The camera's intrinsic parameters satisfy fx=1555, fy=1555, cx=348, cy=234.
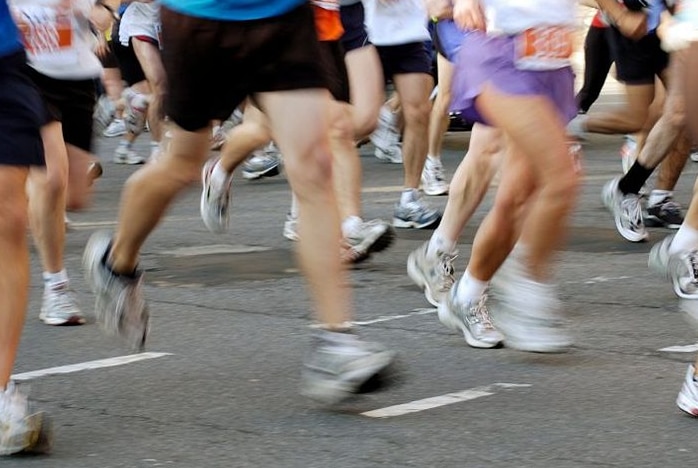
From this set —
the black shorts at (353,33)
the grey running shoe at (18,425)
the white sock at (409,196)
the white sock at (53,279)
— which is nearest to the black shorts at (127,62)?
the white sock at (409,196)

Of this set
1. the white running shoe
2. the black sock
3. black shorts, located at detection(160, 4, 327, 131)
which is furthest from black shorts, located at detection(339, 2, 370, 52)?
the white running shoe

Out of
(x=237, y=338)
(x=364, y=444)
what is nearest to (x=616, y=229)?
(x=237, y=338)

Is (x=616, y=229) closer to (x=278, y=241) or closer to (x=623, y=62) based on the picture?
(x=623, y=62)

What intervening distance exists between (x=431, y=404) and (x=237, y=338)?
4.33 ft

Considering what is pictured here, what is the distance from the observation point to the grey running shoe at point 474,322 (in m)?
5.64

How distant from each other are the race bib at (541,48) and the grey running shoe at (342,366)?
1162mm

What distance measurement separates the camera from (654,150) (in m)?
8.44

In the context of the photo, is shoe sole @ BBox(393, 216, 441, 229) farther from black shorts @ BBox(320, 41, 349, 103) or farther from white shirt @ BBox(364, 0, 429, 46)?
black shorts @ BBox(320, 41, 349, 103)

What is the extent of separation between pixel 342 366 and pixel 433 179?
20.9 ft

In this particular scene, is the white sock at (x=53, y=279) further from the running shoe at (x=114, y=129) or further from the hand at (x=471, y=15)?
the running shoe at (x=114, y=129)

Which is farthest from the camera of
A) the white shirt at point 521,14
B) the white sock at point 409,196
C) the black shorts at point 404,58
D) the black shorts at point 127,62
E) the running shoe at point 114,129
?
the running shoe at point 114,129

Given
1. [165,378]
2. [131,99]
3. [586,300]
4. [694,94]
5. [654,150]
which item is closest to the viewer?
[694,94]

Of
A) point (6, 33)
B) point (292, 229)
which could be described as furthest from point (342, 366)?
point (292, 229)

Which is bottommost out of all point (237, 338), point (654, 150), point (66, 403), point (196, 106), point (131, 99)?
point (131, 99)
